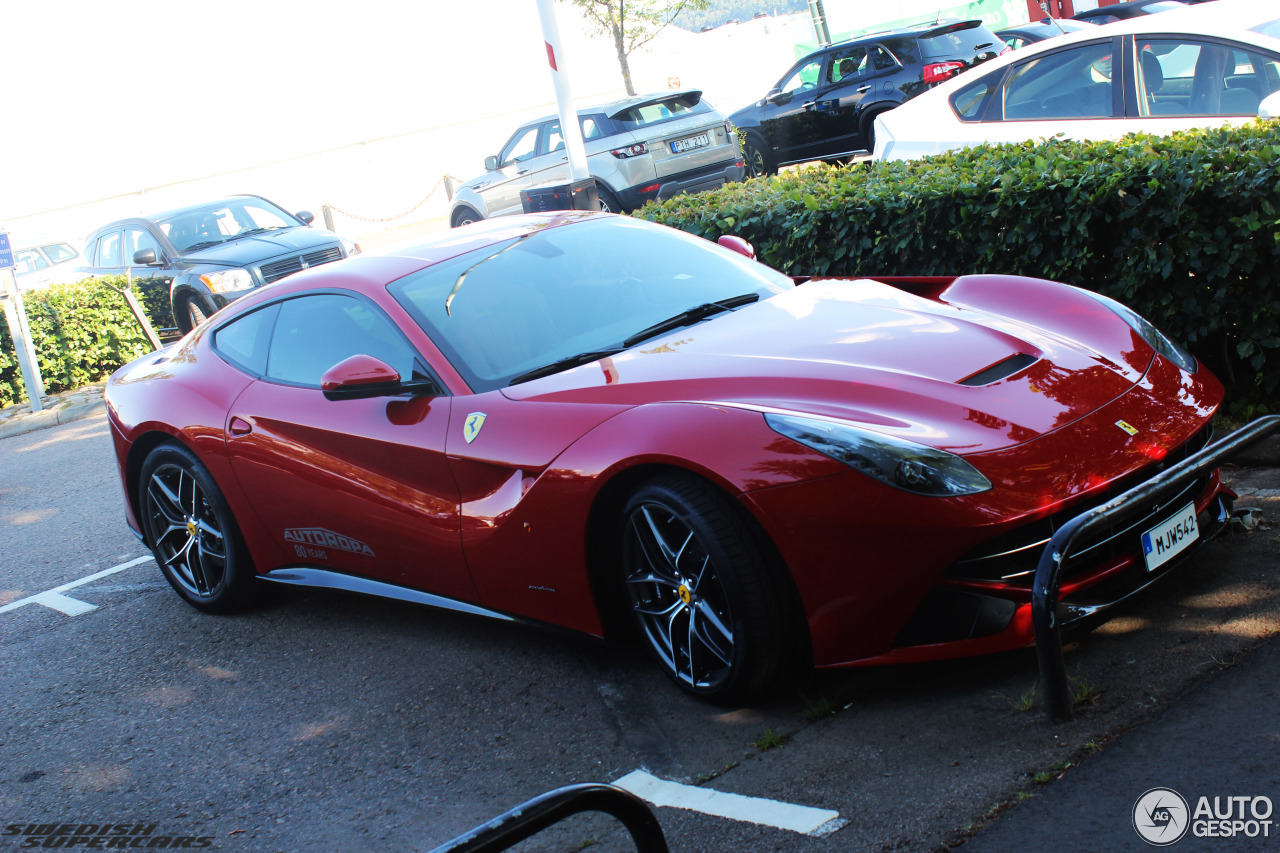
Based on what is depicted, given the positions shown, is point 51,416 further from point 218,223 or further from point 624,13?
point 624,13

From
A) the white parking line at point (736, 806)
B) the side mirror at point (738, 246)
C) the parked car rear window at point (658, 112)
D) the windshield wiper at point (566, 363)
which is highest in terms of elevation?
the parked car rear window at point (658, 112)

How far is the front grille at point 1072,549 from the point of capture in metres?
2.86

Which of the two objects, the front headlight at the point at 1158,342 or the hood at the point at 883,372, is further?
the front headlight at the point at 1158,342

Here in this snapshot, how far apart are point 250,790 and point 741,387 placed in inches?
77.7

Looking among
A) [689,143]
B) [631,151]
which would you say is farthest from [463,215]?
[689,143]

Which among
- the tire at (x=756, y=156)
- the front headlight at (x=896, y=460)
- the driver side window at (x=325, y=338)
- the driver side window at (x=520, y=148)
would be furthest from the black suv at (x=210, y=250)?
the front headlight at (x=896, y=460)

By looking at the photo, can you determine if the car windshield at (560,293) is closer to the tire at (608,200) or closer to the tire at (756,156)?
the tire at (608,200)

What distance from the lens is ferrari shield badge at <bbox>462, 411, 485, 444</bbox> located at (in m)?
3.71

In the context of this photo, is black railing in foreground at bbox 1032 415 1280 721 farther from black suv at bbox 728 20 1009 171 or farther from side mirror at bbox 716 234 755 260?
black suv at bbox 728 20 1009 171

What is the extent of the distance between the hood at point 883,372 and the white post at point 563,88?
210 inches

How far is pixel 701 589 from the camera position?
3.25m

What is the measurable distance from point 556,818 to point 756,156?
45.8 ft

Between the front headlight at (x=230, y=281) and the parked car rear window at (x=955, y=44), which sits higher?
the parked car rear window at (x=955, y=44)

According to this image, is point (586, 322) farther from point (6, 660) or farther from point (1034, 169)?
point (6, 660)
